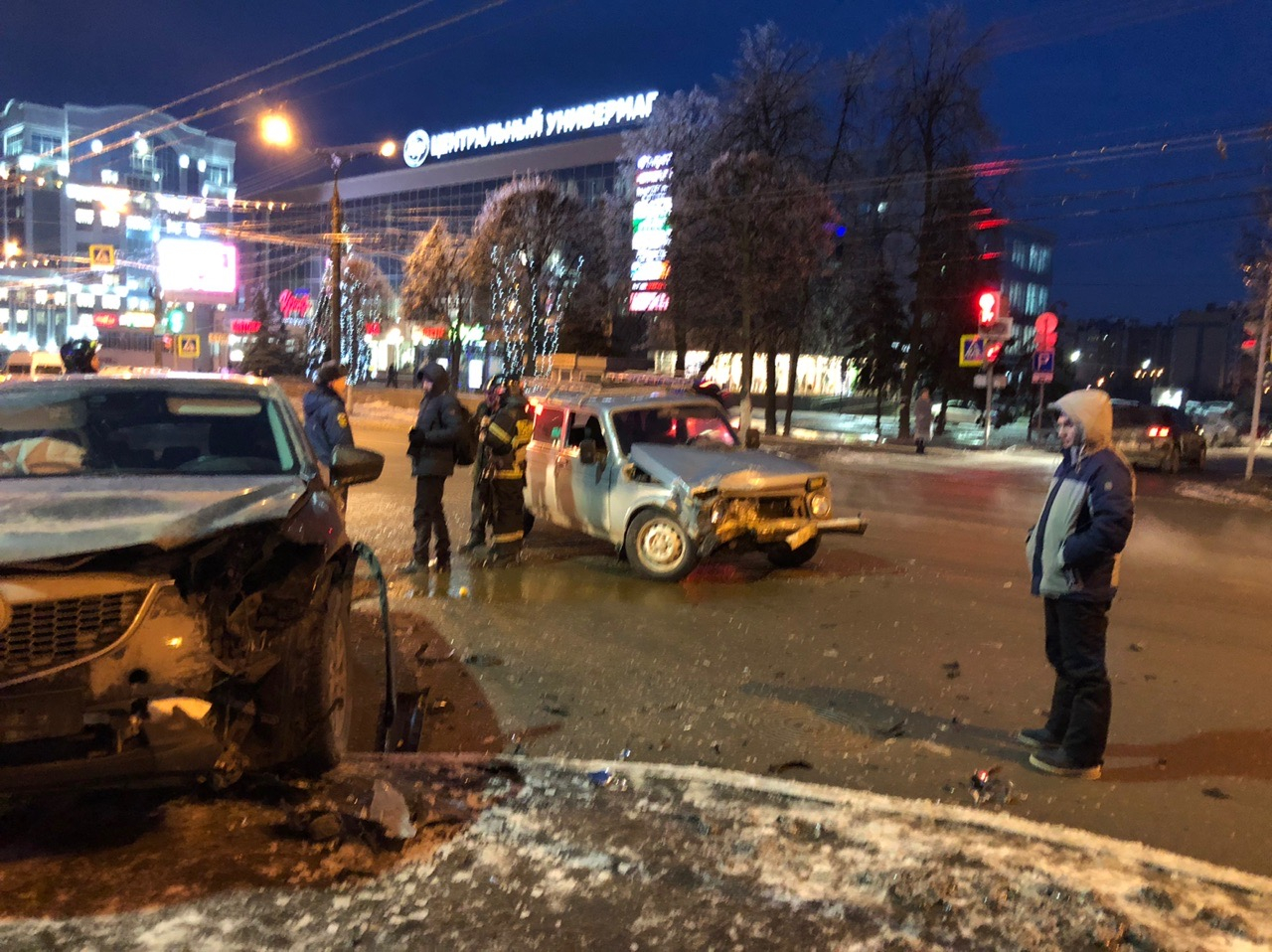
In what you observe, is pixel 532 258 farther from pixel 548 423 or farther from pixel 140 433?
pixel 140 433

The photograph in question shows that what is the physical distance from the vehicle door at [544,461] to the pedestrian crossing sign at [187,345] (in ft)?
75.2

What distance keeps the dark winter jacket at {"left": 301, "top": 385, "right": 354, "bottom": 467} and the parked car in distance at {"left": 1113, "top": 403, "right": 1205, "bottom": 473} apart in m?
20.2

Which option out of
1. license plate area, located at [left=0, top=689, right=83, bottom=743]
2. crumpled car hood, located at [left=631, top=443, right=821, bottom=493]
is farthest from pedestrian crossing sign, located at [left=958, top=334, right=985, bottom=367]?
license plate area, located at [left=0, top=689, right=83, bottom=743]

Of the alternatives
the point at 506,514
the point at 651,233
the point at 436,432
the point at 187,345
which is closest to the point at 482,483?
the point at 506,514

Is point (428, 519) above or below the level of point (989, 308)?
below

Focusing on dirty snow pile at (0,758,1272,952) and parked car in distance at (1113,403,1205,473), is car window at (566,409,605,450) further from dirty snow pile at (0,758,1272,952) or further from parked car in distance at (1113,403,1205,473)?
parked car in distance at (1113,403,1205,473)

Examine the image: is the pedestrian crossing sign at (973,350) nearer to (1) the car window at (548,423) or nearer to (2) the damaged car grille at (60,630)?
(1) the car window at (548,423)

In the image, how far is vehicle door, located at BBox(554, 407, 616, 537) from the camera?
966 cm

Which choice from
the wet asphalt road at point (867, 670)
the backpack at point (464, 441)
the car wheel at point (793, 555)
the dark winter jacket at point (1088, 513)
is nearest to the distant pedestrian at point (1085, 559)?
the dark winter jacket at point (1088, 513)

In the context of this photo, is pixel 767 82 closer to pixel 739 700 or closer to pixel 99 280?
pixel 739 700

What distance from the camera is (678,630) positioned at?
24.4ft

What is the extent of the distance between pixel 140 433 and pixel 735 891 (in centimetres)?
351

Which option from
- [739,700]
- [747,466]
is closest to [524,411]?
[747,466]

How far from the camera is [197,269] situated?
41062 mm
